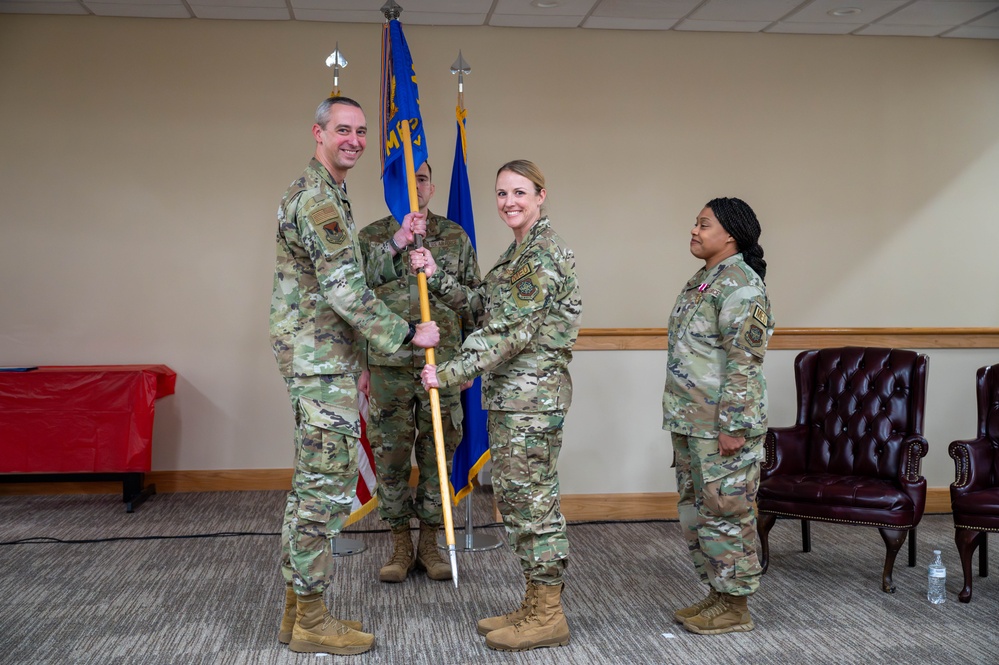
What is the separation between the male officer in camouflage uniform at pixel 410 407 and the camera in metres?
3.63

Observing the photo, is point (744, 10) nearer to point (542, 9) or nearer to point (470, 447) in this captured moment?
point (542, 9)

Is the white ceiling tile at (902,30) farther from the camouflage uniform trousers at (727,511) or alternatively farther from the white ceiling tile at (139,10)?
the white ceiling tile at (139,10)

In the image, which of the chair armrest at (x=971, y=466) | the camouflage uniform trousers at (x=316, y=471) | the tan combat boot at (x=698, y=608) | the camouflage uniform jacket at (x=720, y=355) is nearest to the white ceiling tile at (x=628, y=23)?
the camouflage uniform jacket at (x=720, y=355)

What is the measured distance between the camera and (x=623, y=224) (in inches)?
227

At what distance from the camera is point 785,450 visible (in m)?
4.07

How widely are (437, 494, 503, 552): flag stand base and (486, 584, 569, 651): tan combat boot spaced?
45.4 inches

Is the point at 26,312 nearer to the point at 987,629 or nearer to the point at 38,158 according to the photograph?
the point at 38,158

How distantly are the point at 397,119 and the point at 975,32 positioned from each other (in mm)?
4475

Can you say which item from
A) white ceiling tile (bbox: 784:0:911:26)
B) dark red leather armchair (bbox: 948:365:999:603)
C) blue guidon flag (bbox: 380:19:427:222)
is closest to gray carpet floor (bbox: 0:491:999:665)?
dark red leather armchair (bbox: 948:365:999:603)

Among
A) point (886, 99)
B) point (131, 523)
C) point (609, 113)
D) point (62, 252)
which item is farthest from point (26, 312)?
point (886, 99)

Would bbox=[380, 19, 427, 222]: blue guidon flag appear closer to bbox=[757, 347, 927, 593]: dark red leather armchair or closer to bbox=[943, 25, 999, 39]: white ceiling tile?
bbox=[757, 347, 927, 593]: dark red leather armchair

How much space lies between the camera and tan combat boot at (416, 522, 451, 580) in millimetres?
3654

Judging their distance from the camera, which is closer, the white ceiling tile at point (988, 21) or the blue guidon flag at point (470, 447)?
the blue guidon flag at point (470, 447)

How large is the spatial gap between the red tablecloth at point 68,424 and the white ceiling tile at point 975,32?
5598 mm
